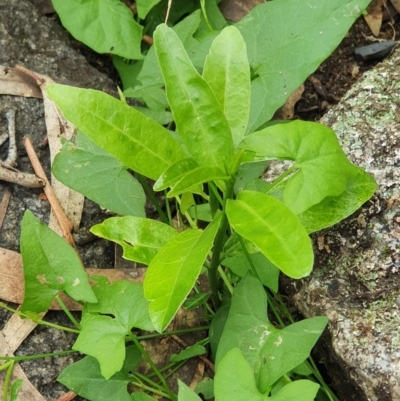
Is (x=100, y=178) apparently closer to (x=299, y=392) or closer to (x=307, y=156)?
(x=307, y=156)

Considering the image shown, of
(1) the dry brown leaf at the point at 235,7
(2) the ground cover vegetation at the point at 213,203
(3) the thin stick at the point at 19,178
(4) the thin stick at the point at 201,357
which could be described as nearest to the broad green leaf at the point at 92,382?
(2) the ground cover vegetation at the point at 213,203

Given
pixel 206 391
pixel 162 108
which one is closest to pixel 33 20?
pixel 162 108

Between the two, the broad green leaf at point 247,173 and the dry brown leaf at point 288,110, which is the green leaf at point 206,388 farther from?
the dry brown leaf at point 288,110

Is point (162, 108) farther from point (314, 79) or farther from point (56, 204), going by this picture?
point (314, 79)

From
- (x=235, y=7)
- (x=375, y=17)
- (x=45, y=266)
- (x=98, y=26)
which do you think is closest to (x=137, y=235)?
(x=45, y=266)

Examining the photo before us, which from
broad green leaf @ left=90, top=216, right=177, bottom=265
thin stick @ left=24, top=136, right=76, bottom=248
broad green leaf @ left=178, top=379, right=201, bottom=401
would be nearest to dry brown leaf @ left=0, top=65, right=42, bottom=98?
thin stick @ left=24, top=136, right=76, bottom=248
